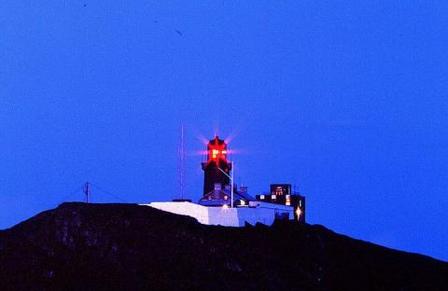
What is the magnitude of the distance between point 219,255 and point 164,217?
5.60 m

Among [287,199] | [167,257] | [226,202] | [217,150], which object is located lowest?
[167,257]

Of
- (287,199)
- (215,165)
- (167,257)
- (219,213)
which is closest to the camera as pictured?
(167,257)

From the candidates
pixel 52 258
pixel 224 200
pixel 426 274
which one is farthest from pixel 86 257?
pixel 224 200

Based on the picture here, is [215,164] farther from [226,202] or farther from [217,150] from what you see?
[226,202]

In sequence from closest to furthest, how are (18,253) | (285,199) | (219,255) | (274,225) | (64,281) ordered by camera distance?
(64,281), (18,253), (219,255), (274,225), (285,199)

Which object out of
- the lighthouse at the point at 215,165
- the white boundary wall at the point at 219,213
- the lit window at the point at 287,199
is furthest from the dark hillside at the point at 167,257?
the lit window at the point at 287,199

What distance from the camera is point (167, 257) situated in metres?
51.8

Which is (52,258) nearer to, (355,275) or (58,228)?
(58,228)

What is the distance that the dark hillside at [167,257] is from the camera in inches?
1909

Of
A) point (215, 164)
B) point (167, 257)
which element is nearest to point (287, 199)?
point (215, 164)

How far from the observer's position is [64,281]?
47125 mm

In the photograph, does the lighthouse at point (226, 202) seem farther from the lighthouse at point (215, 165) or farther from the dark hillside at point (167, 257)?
the dark hillside at point (167, 257)

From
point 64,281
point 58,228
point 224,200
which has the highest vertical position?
point 224,200

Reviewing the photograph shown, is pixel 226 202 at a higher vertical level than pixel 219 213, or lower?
higher
